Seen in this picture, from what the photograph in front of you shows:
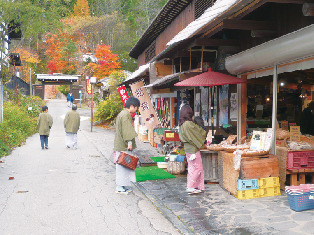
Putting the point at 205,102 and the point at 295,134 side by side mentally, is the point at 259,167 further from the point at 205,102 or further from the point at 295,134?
the point at 205,102

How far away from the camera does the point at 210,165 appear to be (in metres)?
7.53

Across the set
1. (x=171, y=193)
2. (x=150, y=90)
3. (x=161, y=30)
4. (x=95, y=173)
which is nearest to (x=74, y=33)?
(x=161, y=30)

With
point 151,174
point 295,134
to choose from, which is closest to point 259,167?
point 295,134

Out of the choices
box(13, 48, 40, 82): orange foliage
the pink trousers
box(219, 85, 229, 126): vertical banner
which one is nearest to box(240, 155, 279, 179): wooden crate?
the pink trousers

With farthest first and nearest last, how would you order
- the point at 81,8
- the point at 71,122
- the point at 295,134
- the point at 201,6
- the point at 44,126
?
the point at 81,8, the point at 71,122, the point at 44,126, the point at 201,6, the point at 295,134

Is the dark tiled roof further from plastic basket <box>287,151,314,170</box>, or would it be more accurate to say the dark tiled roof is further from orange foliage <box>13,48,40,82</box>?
orange foliage <box>13,48,40,82</box>

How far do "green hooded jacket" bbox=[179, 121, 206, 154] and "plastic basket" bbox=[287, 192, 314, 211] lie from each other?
6.54ft

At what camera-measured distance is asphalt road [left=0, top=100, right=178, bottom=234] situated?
4910 mm

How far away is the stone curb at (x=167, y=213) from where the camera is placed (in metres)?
4.74

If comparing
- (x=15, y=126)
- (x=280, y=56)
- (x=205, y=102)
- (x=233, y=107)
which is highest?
(x=280, y=56)

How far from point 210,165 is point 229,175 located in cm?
104

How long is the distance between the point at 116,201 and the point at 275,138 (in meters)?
3.73

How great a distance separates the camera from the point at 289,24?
6.34 metres

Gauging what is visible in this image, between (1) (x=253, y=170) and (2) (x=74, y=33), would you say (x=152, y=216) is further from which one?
(2) (x=74, y=33)
